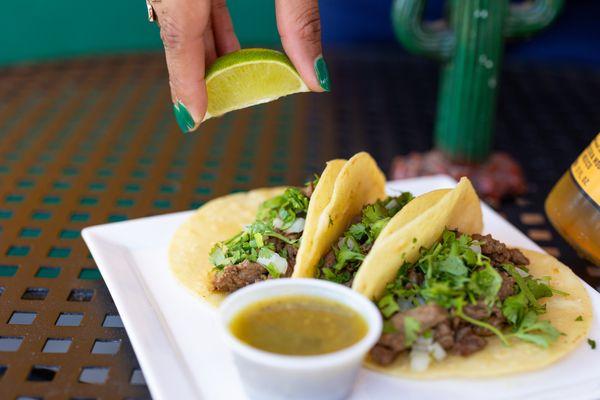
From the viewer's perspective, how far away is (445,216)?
2.11 meters

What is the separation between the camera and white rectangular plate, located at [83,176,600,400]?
1.76 m

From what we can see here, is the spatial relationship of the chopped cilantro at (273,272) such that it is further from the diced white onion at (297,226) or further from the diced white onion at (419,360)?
the diced white onion at (419,360)

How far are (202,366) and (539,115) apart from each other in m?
2.77

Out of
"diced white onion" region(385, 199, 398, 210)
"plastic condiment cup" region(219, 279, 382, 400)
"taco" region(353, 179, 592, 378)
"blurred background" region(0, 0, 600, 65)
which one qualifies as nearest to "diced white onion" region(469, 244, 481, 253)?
"taco" region(353, 179, 592, 378)

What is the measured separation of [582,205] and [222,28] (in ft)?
4.63

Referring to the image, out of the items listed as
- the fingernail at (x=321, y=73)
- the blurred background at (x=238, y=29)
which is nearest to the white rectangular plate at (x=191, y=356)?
the fingernail at (x=321, y=73)

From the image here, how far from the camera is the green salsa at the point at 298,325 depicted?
1.68 meters

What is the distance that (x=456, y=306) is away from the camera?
6.14 feet

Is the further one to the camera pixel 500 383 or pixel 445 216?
pixel 445 216

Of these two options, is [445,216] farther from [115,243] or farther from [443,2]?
[443,2]

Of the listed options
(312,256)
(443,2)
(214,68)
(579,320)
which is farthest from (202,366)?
(443,2)

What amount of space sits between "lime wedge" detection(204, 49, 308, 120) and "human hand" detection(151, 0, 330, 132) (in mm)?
47

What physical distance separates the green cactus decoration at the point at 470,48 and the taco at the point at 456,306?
3.41ft

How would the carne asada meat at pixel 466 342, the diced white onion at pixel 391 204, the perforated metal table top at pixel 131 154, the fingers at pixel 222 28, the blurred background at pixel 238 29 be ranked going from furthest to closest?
the blurred background at pixel 238 29 → the fingers at pixel 222 28 → the diced white onion at pixel 391 204 → the perforated metal table top at pixel 131 154 → the carne asada meat at pixel 466 342
